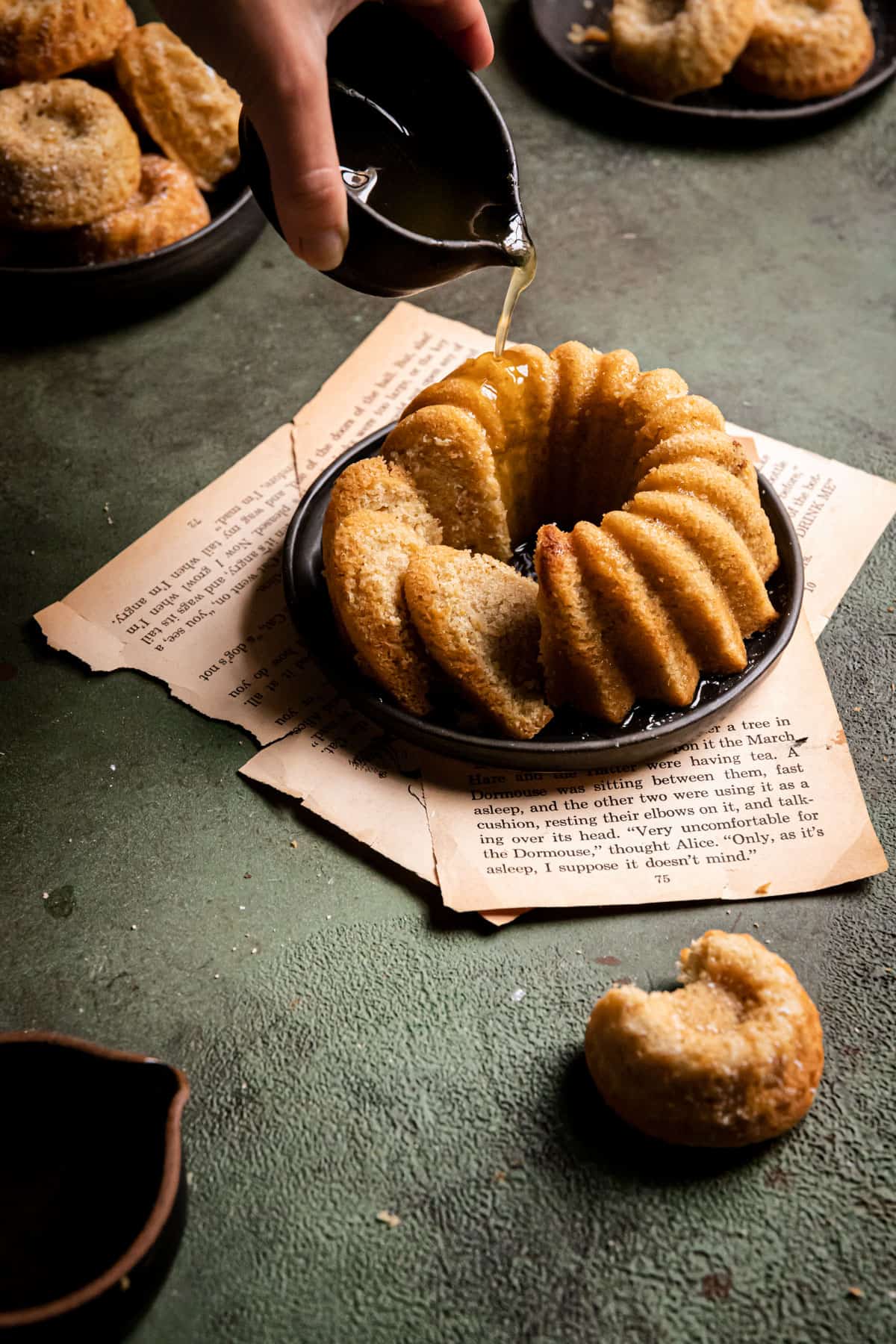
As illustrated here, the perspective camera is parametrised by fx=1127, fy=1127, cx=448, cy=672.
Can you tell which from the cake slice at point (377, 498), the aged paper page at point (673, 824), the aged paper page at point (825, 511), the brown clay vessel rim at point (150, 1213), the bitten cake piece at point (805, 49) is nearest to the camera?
the brown clay vessel rim at point (150, 1213)

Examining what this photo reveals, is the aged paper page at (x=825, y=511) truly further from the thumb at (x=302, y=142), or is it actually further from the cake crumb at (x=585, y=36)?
the cake crumb at (x=585, y=36)

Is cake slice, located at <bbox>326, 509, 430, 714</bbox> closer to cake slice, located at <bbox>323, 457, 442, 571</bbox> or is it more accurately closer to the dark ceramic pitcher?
cake slice, located at <bbox>323, 457, 442, 571</bbox>

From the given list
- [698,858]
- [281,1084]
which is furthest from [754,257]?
[281,1084]

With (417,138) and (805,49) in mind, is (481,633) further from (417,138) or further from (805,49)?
(805,49)

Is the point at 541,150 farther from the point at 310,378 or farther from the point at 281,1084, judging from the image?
the point at 281,1084

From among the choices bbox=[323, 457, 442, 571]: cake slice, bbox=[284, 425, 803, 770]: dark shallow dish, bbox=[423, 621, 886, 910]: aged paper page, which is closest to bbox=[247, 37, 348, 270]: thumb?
bbox=[323, 457, 442, 571]: cake slice

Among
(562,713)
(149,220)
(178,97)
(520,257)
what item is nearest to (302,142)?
(520,257)

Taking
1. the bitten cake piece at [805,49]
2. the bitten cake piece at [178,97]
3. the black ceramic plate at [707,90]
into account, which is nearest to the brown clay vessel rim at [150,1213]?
the bitten cake piece at [178,97]

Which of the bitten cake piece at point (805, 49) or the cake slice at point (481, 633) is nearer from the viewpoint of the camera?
the cake slice at point (481, 633)
